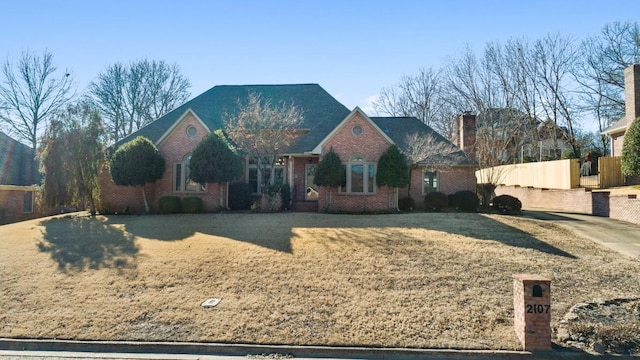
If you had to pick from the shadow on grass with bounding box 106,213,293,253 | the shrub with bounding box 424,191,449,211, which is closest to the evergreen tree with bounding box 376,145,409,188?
the shrub with bounding box 424,191,449,211

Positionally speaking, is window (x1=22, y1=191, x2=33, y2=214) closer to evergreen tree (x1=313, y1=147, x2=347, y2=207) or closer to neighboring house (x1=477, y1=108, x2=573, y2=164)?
evergreen tree (x1=313, y1=147, x2=347, y2=207)

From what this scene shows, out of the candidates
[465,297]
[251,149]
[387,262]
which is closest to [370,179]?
[251,149]

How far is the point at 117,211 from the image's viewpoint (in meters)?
21.3

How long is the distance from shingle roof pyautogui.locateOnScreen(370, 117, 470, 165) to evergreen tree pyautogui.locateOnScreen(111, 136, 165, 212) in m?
13.4

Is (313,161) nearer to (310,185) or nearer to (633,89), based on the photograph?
(310,185)

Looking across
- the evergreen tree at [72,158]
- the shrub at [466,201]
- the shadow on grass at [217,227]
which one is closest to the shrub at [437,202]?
the shrub at [466,201]

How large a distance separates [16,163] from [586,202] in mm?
39807

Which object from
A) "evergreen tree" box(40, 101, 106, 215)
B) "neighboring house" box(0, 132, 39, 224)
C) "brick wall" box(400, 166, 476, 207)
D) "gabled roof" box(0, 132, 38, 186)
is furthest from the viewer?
"gabled roof" box(0, 132, 38, 186)

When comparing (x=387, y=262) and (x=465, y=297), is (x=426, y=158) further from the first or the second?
(x=465, y=297)

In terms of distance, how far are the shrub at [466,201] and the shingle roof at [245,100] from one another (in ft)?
28.3

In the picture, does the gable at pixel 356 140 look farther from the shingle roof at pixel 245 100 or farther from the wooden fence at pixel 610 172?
the wooden fence at pixel 610 172

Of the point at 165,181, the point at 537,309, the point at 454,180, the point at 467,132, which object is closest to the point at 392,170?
the point at 454,180

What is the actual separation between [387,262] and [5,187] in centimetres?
2665

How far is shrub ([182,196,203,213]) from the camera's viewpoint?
64.7ft
